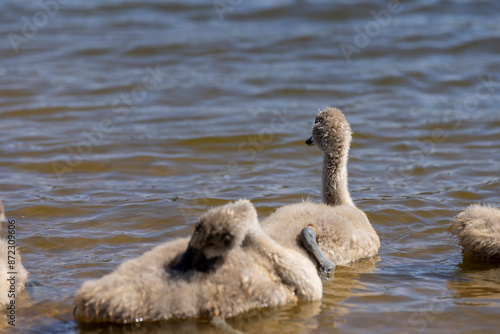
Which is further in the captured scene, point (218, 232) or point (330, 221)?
point (330, 221)

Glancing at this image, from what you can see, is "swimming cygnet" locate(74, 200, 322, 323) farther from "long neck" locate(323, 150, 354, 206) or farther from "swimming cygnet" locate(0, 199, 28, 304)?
"long neck" locate(323, 150, 354, 206)

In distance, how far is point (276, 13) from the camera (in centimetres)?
1766

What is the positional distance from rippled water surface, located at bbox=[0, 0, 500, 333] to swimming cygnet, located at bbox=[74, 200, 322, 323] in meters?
0.15

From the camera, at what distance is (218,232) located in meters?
4.71

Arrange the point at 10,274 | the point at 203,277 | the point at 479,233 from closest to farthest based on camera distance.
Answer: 1. the point at 203,277
2. the point at 10,274
3. the point at 479,233

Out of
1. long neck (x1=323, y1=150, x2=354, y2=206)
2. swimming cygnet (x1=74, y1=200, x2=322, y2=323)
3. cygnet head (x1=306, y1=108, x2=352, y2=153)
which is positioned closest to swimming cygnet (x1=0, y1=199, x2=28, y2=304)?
swimming cygnet (x1=74, y1=200, x2=322, y2=323)

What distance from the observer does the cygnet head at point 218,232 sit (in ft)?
15.5

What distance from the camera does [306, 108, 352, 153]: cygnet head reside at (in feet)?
23.5

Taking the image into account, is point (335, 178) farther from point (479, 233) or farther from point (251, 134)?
point (251, 134)

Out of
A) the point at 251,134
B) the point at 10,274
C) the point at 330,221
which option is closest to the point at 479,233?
the point at 330,221

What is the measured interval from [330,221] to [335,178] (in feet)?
2.51

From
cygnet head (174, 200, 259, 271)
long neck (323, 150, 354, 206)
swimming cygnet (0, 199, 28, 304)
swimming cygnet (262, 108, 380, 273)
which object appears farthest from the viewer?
long neck (323, 150, 354, 206)

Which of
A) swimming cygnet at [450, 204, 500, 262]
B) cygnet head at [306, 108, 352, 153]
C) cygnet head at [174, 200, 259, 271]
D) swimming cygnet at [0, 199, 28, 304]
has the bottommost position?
swimming cygnet at [0, 199, 28, 304]

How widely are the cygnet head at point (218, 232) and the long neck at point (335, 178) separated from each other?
2379 millimetres
